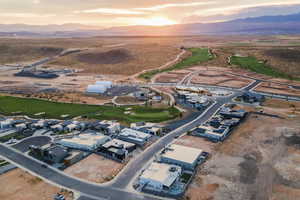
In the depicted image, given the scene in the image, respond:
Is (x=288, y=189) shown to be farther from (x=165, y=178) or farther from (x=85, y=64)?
(x=85, y=64)

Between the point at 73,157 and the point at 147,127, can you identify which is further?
the point at 147,127

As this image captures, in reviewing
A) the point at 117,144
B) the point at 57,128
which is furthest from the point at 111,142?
the point at 57,128

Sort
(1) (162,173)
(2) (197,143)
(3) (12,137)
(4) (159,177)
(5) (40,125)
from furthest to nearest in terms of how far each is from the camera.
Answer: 1. (5) (40,125)
2. (3) (12,137)
3. (2) (197,143)
4. (1) (162,173)
5. (4) (159,177)

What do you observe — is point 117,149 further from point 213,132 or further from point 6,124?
point 6,124

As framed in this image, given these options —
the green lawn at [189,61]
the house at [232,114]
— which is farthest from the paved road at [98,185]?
the green lawn at [189,61]

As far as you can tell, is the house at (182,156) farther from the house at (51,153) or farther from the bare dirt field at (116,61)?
the bare dirt field at (116,61)
